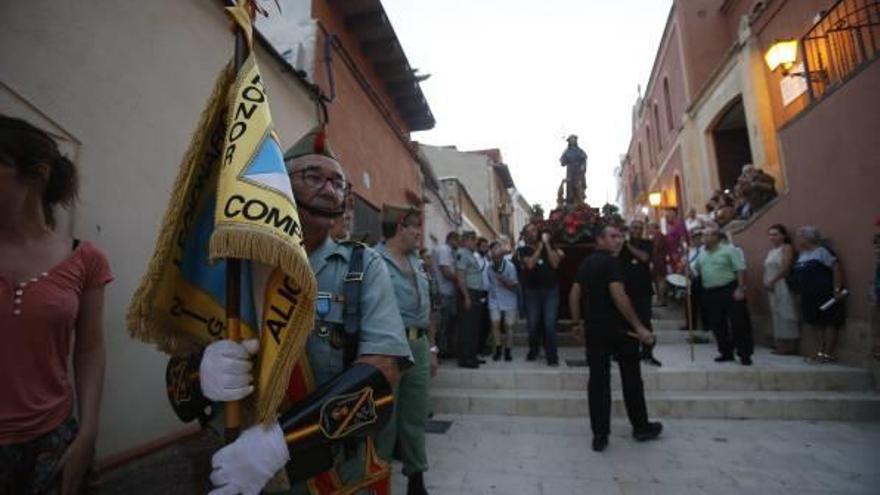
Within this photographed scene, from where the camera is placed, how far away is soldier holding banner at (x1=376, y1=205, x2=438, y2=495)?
3123 mm

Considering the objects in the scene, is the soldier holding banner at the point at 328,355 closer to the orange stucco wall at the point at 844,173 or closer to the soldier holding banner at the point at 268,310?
the soldier holding banner at the point at 268,310

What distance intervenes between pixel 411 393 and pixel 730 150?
51.7 feet

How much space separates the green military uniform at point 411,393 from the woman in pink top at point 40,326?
1.66 meters

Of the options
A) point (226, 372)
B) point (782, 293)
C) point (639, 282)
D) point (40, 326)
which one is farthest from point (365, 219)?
point (782, 293)

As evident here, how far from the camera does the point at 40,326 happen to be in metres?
1.52

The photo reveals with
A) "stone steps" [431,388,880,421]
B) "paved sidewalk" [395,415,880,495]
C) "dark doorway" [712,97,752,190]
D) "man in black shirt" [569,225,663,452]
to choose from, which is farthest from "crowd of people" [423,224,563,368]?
"dark doorway" [712,97,752,190]

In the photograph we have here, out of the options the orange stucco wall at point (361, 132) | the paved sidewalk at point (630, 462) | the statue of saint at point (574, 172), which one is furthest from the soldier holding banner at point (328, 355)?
the statue of saint at point (574, 172)

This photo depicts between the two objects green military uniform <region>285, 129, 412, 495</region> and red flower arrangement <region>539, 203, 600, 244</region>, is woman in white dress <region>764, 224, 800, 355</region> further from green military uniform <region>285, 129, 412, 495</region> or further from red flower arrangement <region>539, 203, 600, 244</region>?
green military uniform <region>285, 129, 412, 495</region>

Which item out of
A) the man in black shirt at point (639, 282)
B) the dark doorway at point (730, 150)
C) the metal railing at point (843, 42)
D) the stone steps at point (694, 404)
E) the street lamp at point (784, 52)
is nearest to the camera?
the stone steps at point (694, 404)

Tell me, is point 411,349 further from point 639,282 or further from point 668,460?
point 639,282

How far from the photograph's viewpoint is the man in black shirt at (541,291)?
20.9 feet

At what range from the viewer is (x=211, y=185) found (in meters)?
1.53

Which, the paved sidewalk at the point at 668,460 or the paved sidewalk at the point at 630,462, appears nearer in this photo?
the paved sidewalk at the point at 630,462

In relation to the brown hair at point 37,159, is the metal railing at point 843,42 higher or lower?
higher
